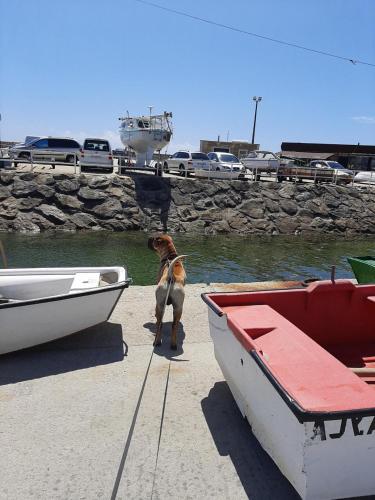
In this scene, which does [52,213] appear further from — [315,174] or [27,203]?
[315,174]

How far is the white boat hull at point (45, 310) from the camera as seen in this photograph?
15.5 ft

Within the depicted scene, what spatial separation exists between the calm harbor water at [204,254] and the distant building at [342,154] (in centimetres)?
2767

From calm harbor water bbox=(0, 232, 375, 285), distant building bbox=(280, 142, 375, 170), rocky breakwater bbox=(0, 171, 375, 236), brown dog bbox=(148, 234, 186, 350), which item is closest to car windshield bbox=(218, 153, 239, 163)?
rocky breakwater bbox=(0, 171, 375, 236)

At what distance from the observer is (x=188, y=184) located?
23734mm

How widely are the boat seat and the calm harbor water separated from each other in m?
6.09

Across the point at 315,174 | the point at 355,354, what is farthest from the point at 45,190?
the point at 355,354

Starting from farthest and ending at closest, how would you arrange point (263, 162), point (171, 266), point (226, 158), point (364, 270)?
point (263, 162)
point (226, 158)
point (364, 270)
point (171, 266)

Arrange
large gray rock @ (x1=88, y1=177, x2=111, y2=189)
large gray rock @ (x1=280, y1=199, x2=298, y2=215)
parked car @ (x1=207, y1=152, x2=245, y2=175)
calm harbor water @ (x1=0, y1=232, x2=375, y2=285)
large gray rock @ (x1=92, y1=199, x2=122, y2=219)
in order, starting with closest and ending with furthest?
calm harbor water @ (x1=0, y1=232, x2=375, y2=285) < large gray rock @ (x1=92, y1=199, x2=122, y2=219) < large gray rock @ (x1=88, y1=177, x2=111, y2=189) < large gray rock @ (x1=280, y1=199, x2=298, y2=215) < parked car @ (x1=207, y1=152, x2=245, y2=175)

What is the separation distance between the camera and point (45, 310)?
485 centimetres

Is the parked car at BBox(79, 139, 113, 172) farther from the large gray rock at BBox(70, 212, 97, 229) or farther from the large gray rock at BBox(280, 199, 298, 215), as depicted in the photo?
the large gray rock at BBox(280, 199, 298, 215)

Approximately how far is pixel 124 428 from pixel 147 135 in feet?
84.1

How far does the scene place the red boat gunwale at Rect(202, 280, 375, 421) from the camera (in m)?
2.54

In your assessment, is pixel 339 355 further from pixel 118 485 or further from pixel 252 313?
pixel 118 485

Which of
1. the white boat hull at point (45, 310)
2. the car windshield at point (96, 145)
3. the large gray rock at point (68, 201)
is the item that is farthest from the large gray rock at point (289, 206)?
the white boat hull at point (45, 310)
